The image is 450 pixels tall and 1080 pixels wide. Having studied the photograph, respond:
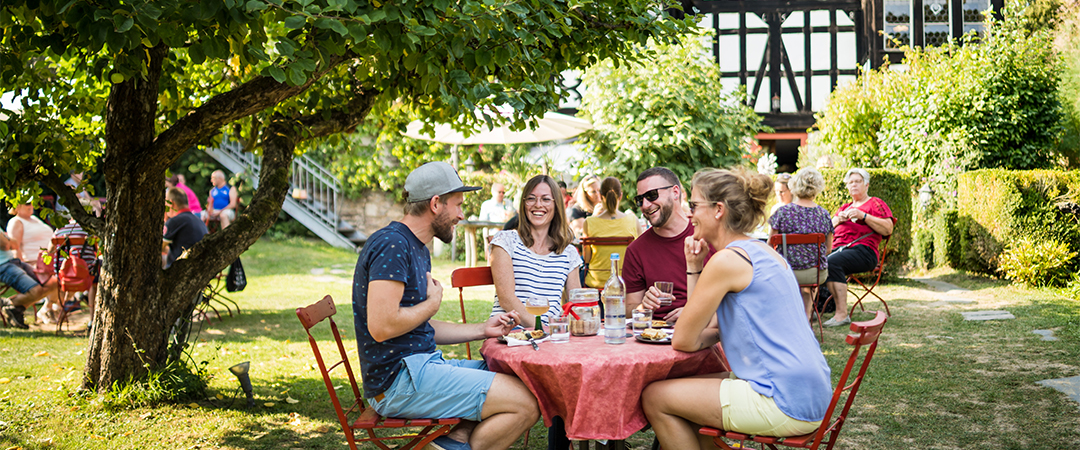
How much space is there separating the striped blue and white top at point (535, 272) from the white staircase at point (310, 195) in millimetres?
11539

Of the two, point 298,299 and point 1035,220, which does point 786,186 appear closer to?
point 1035,220

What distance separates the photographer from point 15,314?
7477 millimetres

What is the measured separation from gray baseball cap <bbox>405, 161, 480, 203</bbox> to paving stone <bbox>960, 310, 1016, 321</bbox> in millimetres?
5874

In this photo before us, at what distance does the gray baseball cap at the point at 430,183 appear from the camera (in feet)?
9.57

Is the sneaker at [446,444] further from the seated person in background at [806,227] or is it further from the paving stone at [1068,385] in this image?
the seated person in background at [806,227]

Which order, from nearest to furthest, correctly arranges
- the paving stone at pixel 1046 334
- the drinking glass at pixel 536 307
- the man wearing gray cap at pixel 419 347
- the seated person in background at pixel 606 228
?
1. the man wearing gray cap at pixel 419 347
2. the drinking glass at pixel 536 307
3. the seated person in background at pixel 606 228
4. the paving stone at pixel 1046 334

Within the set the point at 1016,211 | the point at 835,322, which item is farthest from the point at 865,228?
the point at 1016,211

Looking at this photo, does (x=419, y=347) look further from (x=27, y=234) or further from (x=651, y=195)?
(x=27, y=234)

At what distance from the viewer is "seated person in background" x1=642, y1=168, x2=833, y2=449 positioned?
2510 mm

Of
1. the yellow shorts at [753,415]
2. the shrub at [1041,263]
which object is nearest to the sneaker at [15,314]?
the yellow shorts at [753,415]

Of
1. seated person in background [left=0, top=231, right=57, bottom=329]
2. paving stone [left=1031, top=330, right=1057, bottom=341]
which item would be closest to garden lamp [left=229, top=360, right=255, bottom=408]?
seated person in background [left=0, top=231, right=57, bottom=329]

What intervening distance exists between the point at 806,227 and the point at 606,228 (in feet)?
5.33

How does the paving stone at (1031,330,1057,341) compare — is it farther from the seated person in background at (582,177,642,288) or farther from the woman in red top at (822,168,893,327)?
the seated person in background at (582,177,642,288)

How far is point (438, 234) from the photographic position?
9.89 feet
